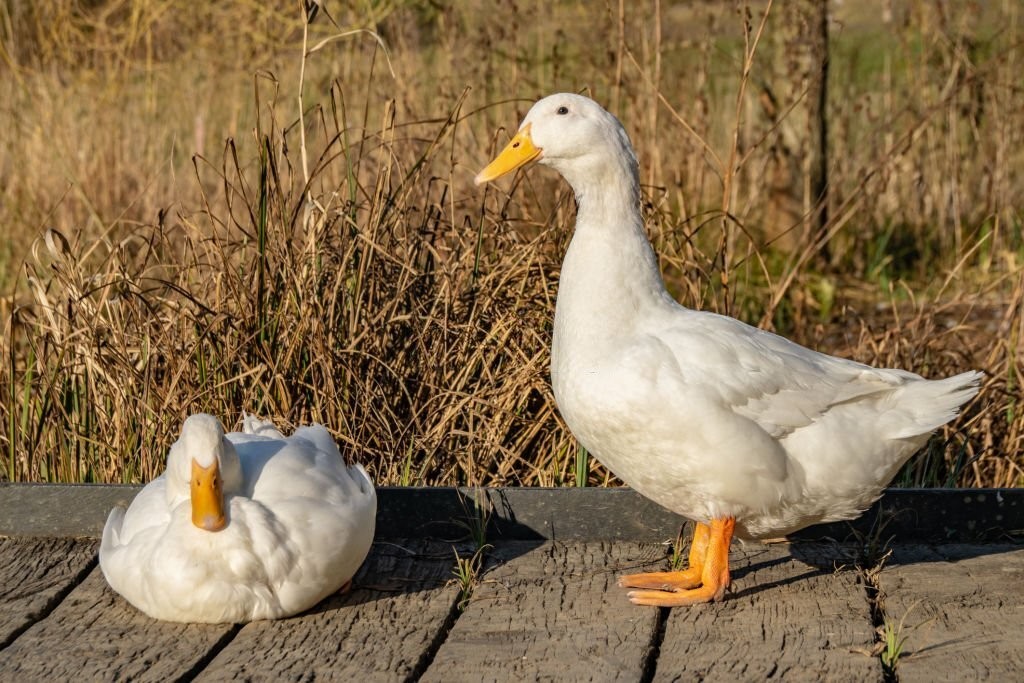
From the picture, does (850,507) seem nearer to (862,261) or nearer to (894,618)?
(894,618)

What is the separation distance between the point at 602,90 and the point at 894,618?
5.32 meters

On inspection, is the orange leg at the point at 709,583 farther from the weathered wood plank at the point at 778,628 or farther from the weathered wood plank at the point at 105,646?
the weathered wood plank at the point at 105,646

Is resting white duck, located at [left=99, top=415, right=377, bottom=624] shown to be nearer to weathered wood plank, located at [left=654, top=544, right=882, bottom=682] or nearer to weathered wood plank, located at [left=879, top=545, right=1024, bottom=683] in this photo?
weathered wood plank, located at [left=654, top=544, right=882, bottom=682]

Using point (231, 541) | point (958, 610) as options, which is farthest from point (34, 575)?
point (958, 610)

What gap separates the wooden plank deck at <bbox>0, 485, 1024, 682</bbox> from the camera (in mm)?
2615

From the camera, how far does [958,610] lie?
288 cm

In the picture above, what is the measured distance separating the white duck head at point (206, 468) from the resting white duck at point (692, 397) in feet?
2.58

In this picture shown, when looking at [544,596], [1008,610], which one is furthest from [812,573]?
[544,596]

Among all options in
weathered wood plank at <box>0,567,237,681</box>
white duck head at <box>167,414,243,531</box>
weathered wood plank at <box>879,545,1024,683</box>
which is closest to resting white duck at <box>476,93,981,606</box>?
weathered wood plank at <box>879,545,1024,683</box>

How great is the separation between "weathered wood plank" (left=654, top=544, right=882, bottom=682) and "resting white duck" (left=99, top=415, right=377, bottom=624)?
0.76 metres

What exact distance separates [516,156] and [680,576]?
3.58 ft

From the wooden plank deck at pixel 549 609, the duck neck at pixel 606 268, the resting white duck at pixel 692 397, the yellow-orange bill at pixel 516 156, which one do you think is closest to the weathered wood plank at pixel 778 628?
the wooden plank deck at pixel 549 609

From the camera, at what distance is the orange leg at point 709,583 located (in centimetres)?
294

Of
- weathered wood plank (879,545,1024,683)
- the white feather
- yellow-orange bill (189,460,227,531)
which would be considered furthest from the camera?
the white feather
